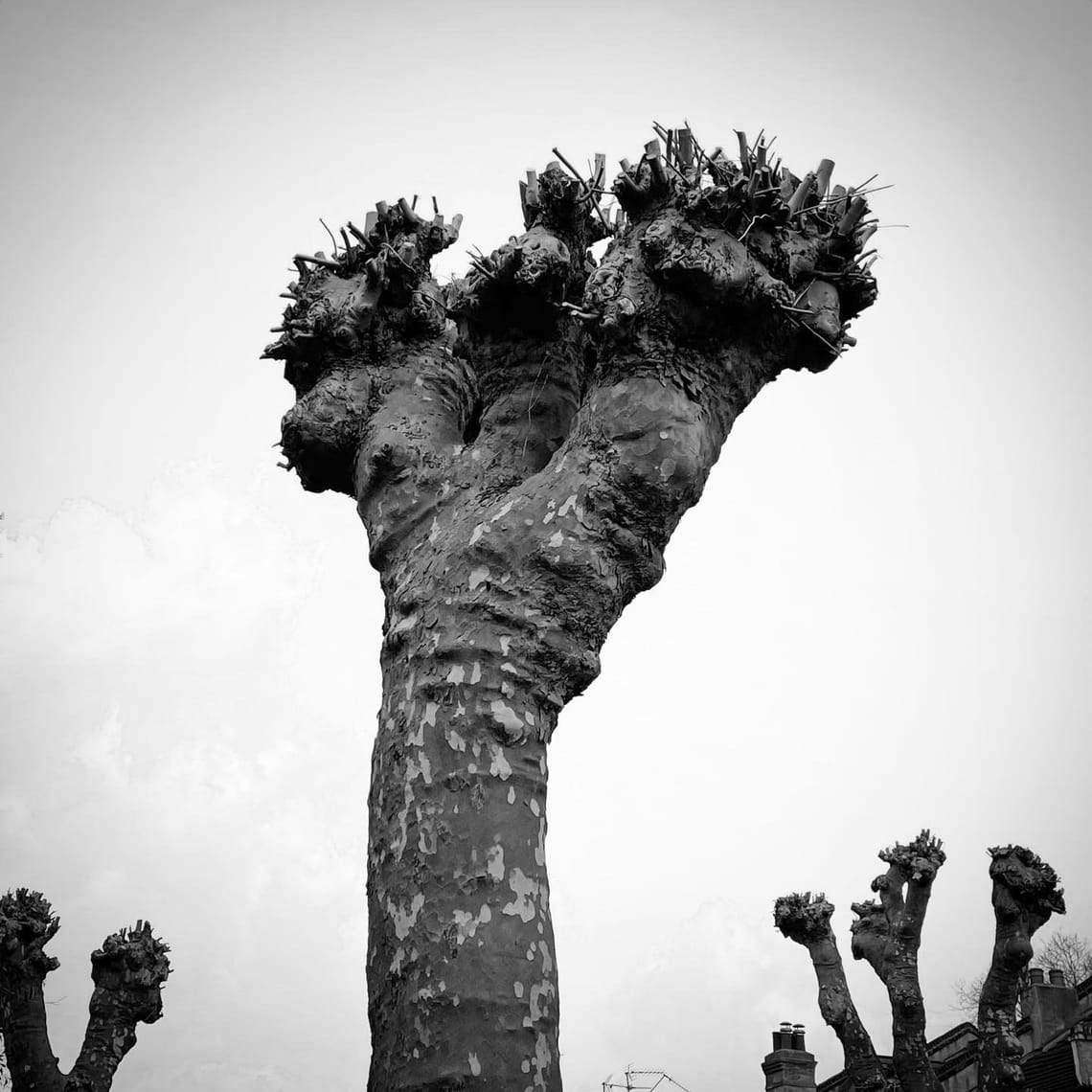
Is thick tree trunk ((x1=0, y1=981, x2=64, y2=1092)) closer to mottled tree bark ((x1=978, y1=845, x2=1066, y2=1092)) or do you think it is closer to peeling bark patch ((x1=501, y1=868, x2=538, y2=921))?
peeling bark patch ((x1=501, y1=868, x2=538, y2=921))

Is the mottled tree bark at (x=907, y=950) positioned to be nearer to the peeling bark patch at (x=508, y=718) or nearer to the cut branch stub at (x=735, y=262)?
the cut branch stub at (x=735, y=262)

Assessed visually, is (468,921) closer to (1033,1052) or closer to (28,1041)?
(28,1041)

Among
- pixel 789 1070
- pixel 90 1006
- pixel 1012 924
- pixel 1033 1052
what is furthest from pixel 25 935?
pixel 1033 1052

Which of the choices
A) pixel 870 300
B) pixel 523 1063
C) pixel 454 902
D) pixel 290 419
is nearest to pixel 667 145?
pixel 870 300

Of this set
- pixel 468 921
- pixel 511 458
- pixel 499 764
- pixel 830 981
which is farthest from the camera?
pixel 830 981

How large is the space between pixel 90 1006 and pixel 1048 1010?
20752 millimetres

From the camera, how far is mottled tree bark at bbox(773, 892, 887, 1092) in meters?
8.80

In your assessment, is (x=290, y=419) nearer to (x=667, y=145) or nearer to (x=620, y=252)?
(x=620, y=252)

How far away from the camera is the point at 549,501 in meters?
4.27

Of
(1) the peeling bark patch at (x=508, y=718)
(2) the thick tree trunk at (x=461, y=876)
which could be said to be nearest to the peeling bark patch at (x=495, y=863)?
(2) the thick tree trunk at (x=461, y=876)

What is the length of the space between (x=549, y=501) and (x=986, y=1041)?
5.84 metres

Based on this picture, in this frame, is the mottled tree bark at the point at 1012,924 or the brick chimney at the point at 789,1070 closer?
the mottled tree bark at the point at 1012,924

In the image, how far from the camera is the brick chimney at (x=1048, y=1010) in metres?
21.0

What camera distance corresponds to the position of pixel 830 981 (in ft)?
29.9
